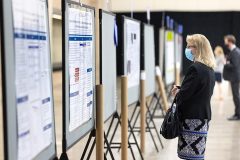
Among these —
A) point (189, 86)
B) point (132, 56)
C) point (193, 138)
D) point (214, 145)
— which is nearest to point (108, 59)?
point (189, 86)

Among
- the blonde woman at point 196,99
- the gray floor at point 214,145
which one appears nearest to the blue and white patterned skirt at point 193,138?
the blonde woman at point 196,99

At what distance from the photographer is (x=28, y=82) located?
2041 millimetres

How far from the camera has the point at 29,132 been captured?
2.08 m

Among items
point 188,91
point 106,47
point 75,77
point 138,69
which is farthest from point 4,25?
point 138,69

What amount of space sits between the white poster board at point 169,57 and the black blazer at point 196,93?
5158mm

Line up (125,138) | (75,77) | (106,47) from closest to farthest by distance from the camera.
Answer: (75,77)
(106,47)
(125,138)

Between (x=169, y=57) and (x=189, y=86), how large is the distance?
19.0 feet

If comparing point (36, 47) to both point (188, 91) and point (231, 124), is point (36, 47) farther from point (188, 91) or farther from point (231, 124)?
point (231, 124)

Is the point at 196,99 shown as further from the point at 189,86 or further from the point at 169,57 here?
the point at 169,57

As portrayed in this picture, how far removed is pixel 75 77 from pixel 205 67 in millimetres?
1523

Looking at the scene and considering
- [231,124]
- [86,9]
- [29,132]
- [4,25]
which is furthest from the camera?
[231,124]

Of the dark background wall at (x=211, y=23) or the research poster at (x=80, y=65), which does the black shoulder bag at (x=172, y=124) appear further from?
the dark background wall at (x=211, y=23)

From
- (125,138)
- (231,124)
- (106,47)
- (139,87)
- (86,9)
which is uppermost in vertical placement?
(86,9)

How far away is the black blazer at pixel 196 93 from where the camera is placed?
388cm
